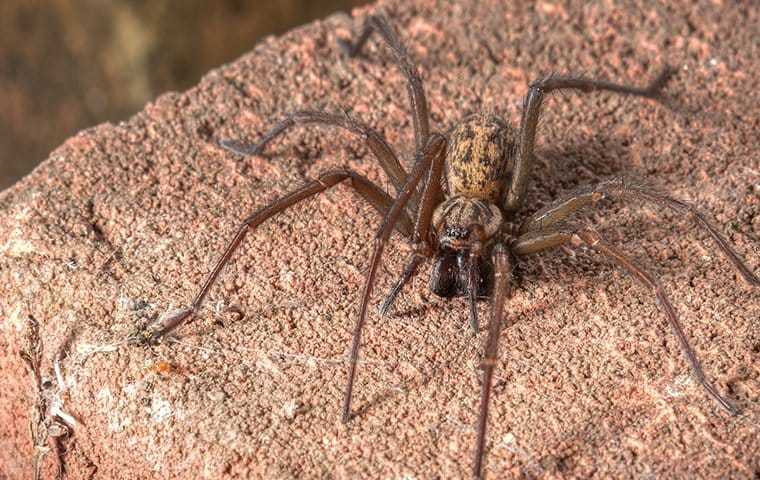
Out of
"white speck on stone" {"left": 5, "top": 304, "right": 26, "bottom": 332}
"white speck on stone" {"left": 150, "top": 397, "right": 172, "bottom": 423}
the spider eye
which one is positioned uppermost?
"white speck on stone" {"left": 5, "top": 304, "right": 26, "bottom": 332}

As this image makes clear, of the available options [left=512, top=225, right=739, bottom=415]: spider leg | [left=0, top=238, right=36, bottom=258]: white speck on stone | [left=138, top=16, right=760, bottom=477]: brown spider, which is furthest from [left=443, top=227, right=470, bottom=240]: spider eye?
[left=0, top=238, right=36, bottom=258]: white speck on stone

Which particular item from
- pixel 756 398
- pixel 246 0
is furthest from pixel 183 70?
pixel 756 398

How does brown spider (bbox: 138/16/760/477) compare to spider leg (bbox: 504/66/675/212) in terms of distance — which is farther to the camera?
spider leg (bbox: 504/66/675/212)

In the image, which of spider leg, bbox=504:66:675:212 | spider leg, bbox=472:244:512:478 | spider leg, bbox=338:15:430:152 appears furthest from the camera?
spider leg, bbox=338:15:430:152

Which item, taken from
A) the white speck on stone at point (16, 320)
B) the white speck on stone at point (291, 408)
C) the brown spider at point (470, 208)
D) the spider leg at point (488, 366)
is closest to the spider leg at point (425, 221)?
the brown spider at point (470, 208)

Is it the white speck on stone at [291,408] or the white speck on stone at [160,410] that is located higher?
the white speck on stone at [160,410]

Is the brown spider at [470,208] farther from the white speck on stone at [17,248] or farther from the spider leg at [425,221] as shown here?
the white speck on stone at [17,248]

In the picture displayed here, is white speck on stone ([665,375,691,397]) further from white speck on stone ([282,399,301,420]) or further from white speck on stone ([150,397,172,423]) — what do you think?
white speck on stone ([150,397,172,423])
